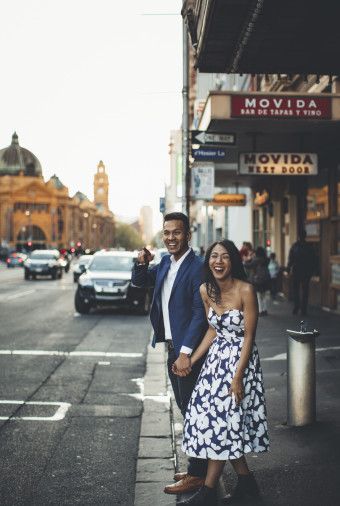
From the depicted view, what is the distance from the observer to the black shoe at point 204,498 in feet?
14.2

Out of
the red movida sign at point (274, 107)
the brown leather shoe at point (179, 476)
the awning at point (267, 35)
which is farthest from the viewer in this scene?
the red movida sign at point (274, 107)

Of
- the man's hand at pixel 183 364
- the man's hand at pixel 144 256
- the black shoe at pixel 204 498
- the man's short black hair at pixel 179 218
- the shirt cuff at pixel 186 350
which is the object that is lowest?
the black shoe at pixel 204 498

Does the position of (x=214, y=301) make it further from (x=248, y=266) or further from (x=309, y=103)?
(x=248, y=266)

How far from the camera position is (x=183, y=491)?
467 cm

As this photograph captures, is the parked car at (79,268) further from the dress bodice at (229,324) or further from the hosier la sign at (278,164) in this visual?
the dress bodice at (229,324)

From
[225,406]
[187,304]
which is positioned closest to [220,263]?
[187,304]

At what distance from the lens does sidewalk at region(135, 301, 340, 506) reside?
459 cm

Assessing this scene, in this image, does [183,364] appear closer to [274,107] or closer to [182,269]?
[182,269]

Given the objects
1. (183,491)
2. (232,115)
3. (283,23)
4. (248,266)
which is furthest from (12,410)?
(248,266)

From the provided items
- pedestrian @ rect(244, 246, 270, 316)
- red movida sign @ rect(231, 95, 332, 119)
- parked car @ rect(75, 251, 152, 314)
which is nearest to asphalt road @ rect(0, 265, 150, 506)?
pedestrian @ rect(244, 246, 270, 316)

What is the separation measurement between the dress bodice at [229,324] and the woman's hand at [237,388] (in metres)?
0.28

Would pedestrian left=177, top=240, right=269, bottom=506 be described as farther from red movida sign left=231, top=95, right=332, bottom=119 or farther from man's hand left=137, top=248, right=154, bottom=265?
red movida sign left=231, top=95, right=332, bottom=119

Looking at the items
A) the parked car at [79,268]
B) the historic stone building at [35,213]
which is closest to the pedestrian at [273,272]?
the parked car at [79,268]

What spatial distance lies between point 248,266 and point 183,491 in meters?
12.3
